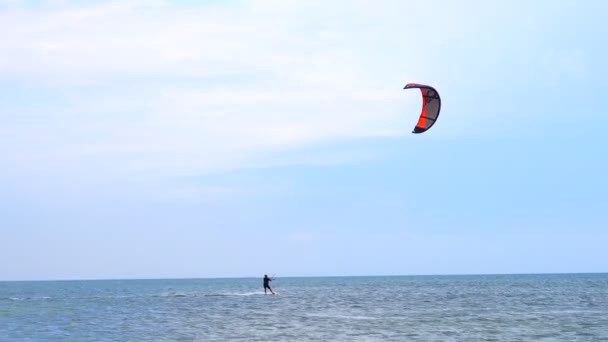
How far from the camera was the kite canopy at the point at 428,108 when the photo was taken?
2661 centimetres

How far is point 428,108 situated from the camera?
89.9 feet

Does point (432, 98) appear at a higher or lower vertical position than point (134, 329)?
higher

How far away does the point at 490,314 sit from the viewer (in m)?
43.2

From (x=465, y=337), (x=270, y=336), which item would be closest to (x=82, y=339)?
(x=270, y=336)

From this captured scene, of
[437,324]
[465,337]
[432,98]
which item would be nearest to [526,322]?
[437,324]

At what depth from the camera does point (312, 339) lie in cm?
3005

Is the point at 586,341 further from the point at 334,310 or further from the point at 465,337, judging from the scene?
the point at 334,310

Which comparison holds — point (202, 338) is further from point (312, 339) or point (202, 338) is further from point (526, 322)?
point (526, 322)

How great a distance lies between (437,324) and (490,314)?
783 centimetres

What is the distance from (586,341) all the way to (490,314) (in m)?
13.7

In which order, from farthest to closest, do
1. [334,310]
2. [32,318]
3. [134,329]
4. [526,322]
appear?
[334,310], [32,318], [526,322], [134,329]

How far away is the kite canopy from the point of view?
26.6 metres

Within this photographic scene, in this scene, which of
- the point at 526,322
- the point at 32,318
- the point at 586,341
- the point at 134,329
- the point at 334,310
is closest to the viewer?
the point at 586,341

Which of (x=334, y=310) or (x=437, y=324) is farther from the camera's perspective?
(x=334, y=310)
